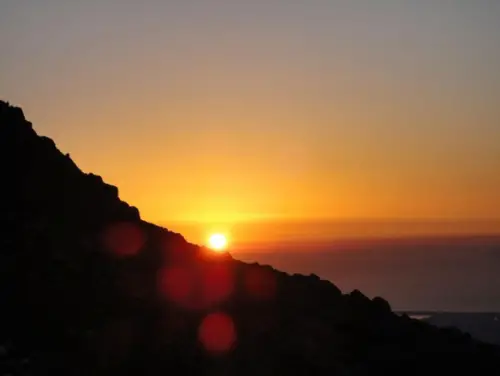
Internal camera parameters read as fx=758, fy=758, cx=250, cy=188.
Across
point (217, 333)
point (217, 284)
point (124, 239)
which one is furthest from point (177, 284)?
point (217, 333)

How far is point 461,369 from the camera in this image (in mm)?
31562

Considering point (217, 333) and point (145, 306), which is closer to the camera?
point (145, 306)

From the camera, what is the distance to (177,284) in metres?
32.0

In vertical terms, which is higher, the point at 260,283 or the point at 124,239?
the point at 124,239

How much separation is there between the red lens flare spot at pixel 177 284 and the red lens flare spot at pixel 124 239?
1.95m

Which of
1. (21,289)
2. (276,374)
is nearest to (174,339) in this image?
(276,374)

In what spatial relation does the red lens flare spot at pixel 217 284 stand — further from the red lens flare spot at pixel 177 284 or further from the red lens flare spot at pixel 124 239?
the red lens flare spot at pixel 124 239

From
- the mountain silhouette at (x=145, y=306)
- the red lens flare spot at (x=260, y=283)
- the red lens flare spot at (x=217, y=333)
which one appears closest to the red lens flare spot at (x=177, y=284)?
the mountain silhouette at (x=145, y=306)

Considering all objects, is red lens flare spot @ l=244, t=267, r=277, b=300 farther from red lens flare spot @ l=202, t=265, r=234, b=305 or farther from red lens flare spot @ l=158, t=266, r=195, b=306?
red lens flare spot @ l=158, t=266, r=195, b=306

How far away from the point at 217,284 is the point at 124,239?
15.2ft

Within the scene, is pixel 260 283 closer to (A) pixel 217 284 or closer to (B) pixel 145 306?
(A) pixel 217 284

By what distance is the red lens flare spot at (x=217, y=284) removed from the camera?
32000 mm

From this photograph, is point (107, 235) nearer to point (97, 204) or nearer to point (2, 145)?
point (97, 204)

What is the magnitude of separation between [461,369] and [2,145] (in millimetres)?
22071
